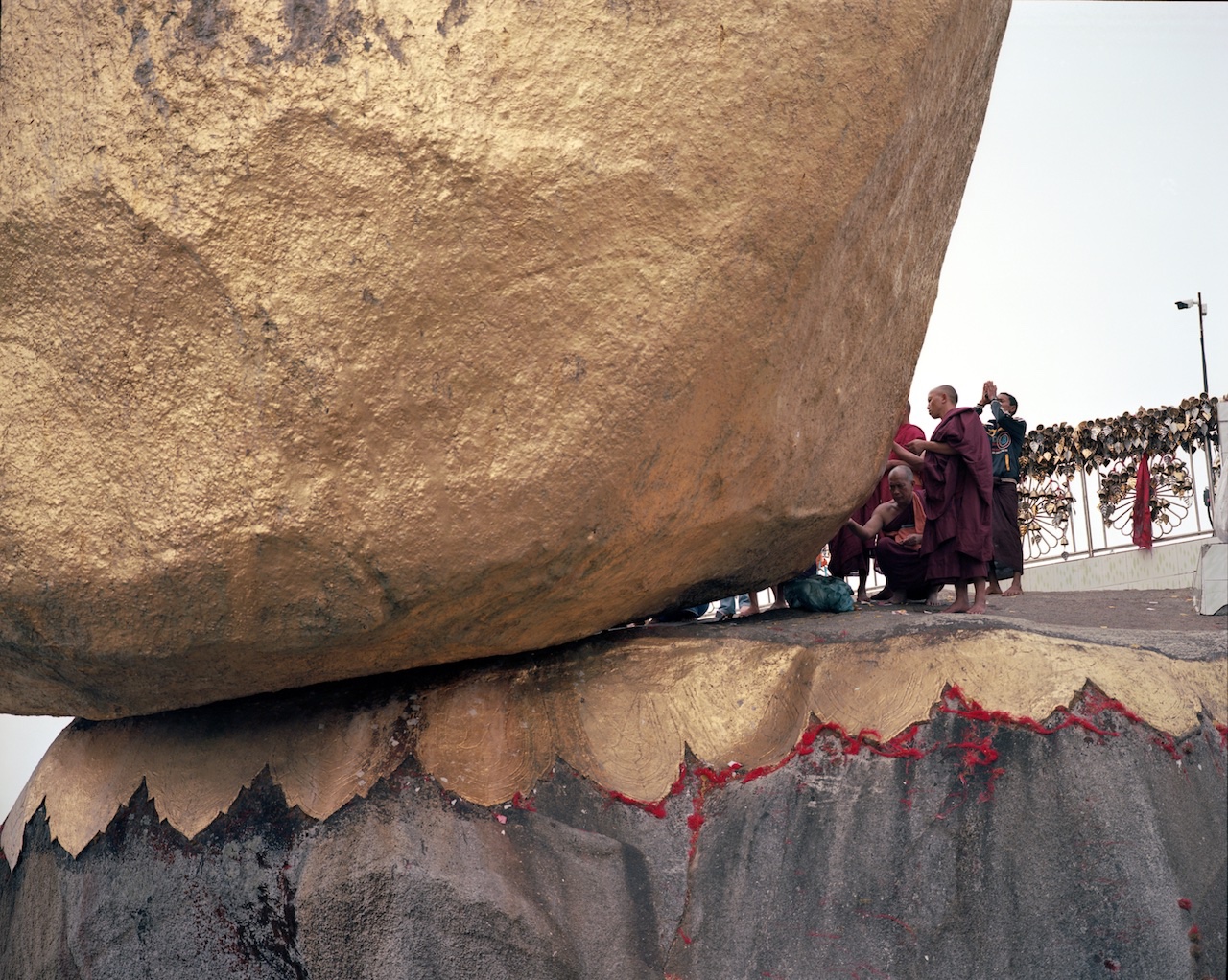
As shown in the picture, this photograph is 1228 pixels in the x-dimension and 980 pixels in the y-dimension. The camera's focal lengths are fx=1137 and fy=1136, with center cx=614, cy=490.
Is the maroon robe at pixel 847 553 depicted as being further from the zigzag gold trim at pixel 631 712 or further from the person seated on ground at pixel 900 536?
the zigzag gold trim at pixel 631 712

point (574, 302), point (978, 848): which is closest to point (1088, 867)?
point (978, 848)

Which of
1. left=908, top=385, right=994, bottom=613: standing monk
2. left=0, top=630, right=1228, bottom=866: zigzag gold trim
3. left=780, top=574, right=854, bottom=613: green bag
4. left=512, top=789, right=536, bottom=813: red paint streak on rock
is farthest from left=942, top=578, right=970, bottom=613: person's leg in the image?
left=512, top=789, right=536, bottom=813: red paint streak on rock

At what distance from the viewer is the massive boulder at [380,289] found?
2.67m

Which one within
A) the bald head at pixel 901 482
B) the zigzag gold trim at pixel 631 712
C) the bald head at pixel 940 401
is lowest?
the zigzag gold trim at pixel 631 712

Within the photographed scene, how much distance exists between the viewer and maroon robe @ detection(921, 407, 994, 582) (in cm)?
453

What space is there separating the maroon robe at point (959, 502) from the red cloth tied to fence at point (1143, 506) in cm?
399

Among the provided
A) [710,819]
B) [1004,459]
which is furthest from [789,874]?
[1004,459]

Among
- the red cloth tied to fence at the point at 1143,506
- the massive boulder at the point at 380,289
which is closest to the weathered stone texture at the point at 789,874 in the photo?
the massive boulder at the point at 380,289

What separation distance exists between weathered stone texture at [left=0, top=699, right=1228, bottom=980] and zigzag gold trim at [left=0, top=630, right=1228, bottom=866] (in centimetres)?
7

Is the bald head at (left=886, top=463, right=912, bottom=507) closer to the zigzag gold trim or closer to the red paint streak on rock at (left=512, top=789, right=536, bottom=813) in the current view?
the zigzag gold trim

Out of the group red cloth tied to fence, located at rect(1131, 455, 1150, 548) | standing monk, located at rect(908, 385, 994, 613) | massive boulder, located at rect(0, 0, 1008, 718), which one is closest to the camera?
massive boulder, located at rect(0, 0, 1008, 718)

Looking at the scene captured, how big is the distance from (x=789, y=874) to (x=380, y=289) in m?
1.80

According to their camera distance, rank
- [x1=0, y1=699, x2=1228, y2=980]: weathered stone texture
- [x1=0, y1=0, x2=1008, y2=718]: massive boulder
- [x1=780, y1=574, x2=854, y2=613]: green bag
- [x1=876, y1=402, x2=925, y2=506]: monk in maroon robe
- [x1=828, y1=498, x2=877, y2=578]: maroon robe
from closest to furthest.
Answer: [x1=0, y1=0, x2=1008, y2=718]: massive boulder → [x1=0, y1=699, x2=1228, y2=980]: weathered stone texture → [x1=780, y1=574, x2=854, y2=613]: green bag → [x1=876, y1=402, x2=925, y2=506]: monk in maroon robe → [x1=828, y1=498, x2=877, y2=578]: maroon robe

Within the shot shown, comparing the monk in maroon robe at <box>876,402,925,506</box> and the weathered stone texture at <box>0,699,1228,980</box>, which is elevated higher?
the monk in maroon robe at <box>876,402,925,506</box>
